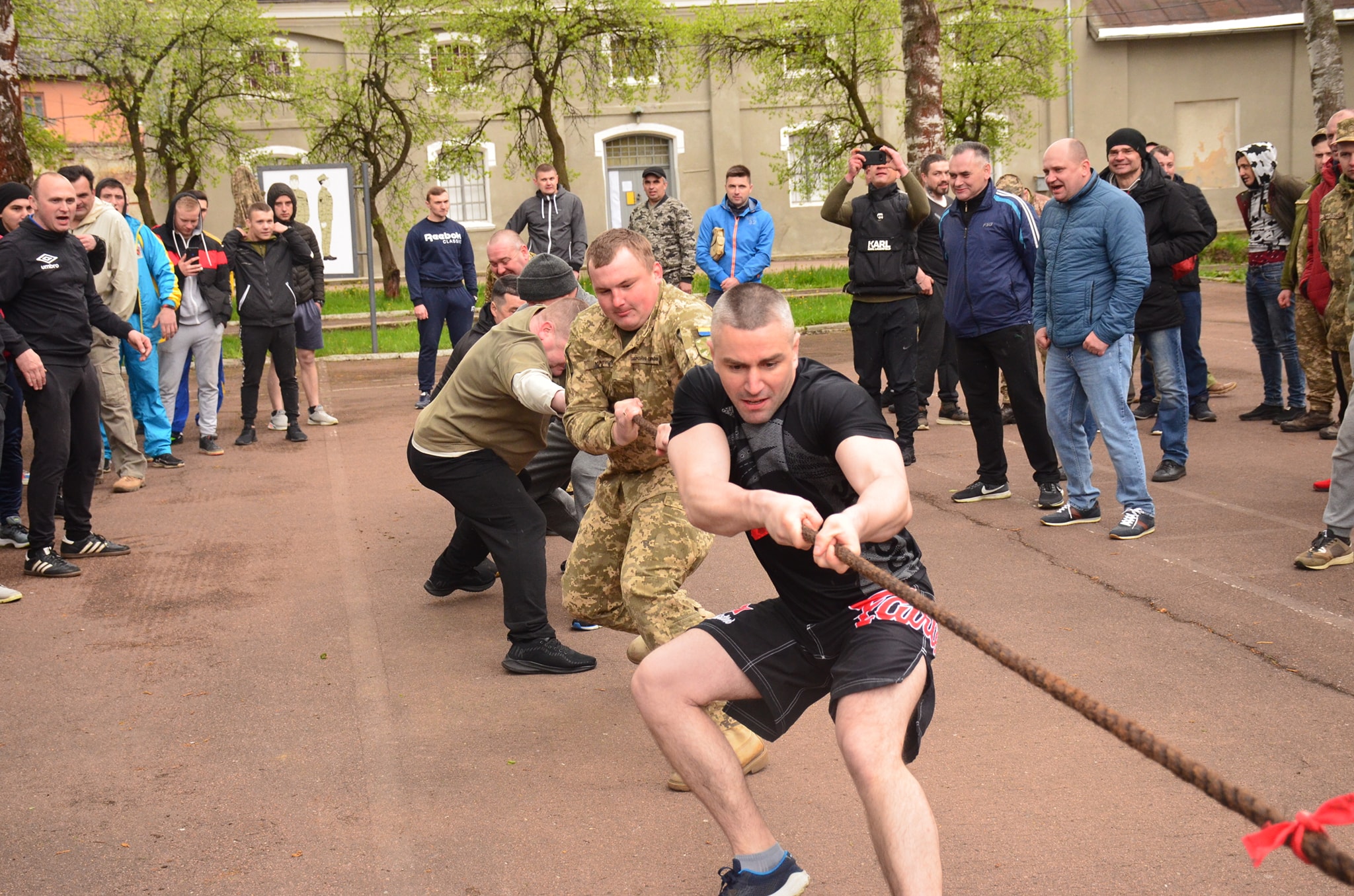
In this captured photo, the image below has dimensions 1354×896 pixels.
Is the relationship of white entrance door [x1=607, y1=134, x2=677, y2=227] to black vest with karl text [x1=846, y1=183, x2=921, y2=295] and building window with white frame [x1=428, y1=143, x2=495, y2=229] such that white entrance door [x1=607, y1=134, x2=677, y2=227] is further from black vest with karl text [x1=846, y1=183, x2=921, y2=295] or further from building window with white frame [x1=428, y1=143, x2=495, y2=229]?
black vest with karl text [x1=846, y1=183, x2=921, y2=295]

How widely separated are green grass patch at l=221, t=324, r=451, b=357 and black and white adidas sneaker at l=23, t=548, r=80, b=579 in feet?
29.5

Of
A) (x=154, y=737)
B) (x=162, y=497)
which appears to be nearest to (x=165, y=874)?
(x=154, y=737)

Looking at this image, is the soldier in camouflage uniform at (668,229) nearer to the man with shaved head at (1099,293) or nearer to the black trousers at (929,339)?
the black trousers at (929,339)

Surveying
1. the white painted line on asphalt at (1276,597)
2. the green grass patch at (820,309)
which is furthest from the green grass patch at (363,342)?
the white painted line on asphalt at (1276,597)

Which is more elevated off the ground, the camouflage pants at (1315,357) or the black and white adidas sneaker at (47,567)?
the camouflage pants at (1315,357)

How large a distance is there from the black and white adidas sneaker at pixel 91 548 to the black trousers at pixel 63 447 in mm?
37

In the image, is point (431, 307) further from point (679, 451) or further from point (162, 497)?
point (679, 451)

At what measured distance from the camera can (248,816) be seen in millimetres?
4059

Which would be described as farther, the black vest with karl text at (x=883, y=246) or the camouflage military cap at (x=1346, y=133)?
the black vest with karl text at (x=883, y=246)

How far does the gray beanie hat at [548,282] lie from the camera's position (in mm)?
5605

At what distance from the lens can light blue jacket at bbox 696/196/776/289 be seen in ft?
38.8

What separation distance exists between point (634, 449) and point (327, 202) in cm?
1223

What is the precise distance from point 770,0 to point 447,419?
2291 centimetres

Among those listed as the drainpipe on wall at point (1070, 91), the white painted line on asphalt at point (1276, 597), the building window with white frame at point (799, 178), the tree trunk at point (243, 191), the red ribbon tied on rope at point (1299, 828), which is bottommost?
the white painted line on asphalt at point (1276, 597)
